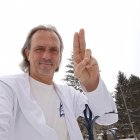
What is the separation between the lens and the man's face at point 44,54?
271cm

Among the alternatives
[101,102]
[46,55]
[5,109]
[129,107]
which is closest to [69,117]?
[101,102]

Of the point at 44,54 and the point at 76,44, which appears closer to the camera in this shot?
the point at 76,44

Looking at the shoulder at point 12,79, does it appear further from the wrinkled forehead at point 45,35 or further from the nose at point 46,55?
the wrinkled forehead at point 45,35

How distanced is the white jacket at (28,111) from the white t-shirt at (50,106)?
43 millimetres

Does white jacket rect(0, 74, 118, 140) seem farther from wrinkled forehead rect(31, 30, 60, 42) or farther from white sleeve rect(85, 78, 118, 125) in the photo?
wrinkled forehead rect(31, 30, 60, 42)

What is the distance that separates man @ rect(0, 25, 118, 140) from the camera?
232cm

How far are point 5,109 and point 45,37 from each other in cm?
86

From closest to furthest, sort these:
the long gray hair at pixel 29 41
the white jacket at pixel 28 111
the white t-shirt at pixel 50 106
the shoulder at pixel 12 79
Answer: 1. the white jacket at pixel 28 111
2. the shoulder at pixel 12 79
3. the white t-shirt at pixel 50 106
4. the long gray hair at pixel 29 41

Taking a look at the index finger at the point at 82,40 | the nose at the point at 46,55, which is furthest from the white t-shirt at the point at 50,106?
the index finger at the point at 82,40

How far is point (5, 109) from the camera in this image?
7.07ft

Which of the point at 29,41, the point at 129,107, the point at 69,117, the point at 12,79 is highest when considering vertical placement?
the point at 29,41

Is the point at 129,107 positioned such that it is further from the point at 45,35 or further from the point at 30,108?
the point at 30,108

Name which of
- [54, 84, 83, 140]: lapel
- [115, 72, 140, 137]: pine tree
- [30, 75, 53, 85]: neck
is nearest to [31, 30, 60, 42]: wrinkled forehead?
[30, 75, 53, 85]: neck

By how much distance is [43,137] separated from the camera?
2305 millimetres
